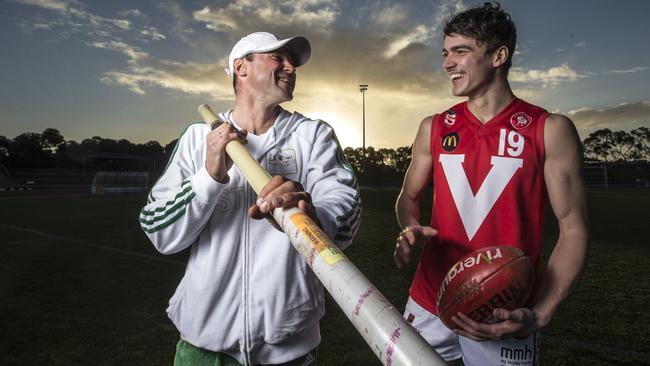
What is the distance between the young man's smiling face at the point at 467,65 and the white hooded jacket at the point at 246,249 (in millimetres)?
858

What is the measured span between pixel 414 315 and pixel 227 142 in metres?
1.46

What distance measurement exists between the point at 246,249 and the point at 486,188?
1.27 metres

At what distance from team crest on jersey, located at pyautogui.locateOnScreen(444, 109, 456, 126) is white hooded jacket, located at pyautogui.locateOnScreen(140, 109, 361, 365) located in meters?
0.87

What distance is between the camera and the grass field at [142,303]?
4.19 meters

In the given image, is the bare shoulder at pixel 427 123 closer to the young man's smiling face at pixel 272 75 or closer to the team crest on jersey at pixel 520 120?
the team crest on jersey at pixel 520 120

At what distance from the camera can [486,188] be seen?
237 centimetres

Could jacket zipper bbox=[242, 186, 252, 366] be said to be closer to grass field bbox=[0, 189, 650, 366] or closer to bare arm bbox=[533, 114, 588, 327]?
bare arm bbox=[533, 114, 588, 327]

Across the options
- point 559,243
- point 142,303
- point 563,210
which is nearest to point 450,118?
point 563,210

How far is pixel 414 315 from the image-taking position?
255cm

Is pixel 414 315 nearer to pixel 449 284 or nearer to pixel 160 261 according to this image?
pixel 449 284

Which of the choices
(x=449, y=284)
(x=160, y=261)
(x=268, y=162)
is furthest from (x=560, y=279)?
(x=160, y=261)

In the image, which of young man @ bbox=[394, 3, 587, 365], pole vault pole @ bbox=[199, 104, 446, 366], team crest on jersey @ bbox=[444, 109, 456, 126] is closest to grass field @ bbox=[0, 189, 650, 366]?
young man @ bbox=[394, 3, 587, 365]

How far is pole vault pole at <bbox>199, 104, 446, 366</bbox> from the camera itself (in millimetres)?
1198

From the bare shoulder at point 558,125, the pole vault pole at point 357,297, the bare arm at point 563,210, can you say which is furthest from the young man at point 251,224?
the bare shoulder at point 558,125
